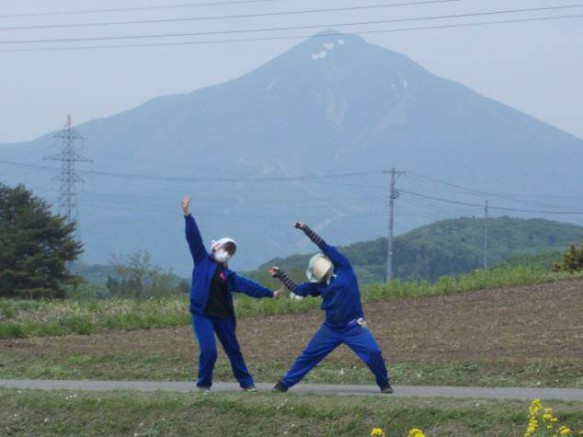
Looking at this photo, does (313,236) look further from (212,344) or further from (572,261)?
(572,261)

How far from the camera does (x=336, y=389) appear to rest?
48.3ft

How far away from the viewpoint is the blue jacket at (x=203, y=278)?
14156mm

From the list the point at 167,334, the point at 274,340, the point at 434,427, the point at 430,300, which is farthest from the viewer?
the point at 430,300

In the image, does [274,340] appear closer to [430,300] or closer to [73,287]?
[430,300]

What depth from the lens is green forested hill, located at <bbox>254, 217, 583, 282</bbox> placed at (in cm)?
7794

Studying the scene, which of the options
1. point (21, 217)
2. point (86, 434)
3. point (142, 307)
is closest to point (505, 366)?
point (86, 434)

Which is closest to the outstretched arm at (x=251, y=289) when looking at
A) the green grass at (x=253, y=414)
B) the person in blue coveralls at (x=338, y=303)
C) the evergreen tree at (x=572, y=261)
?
the person in blue coveralls at (x=338, y=303)

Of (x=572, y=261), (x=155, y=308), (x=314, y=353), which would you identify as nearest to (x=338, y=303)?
(x=314, y=353)

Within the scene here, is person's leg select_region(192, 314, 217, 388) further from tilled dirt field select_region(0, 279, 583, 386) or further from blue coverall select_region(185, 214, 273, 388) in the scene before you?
tilled dirt field select_region(0, 279, 583, 386)

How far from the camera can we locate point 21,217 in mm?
55500

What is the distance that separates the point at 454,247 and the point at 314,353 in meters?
75.5

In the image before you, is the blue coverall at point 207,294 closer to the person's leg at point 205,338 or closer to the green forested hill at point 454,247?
the person's leg at point 205,338

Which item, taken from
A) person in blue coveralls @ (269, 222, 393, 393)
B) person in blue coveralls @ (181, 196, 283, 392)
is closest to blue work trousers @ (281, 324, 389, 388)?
person in blue coveralls @ (269, 222, 393, 393)

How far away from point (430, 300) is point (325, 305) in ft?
44.2
